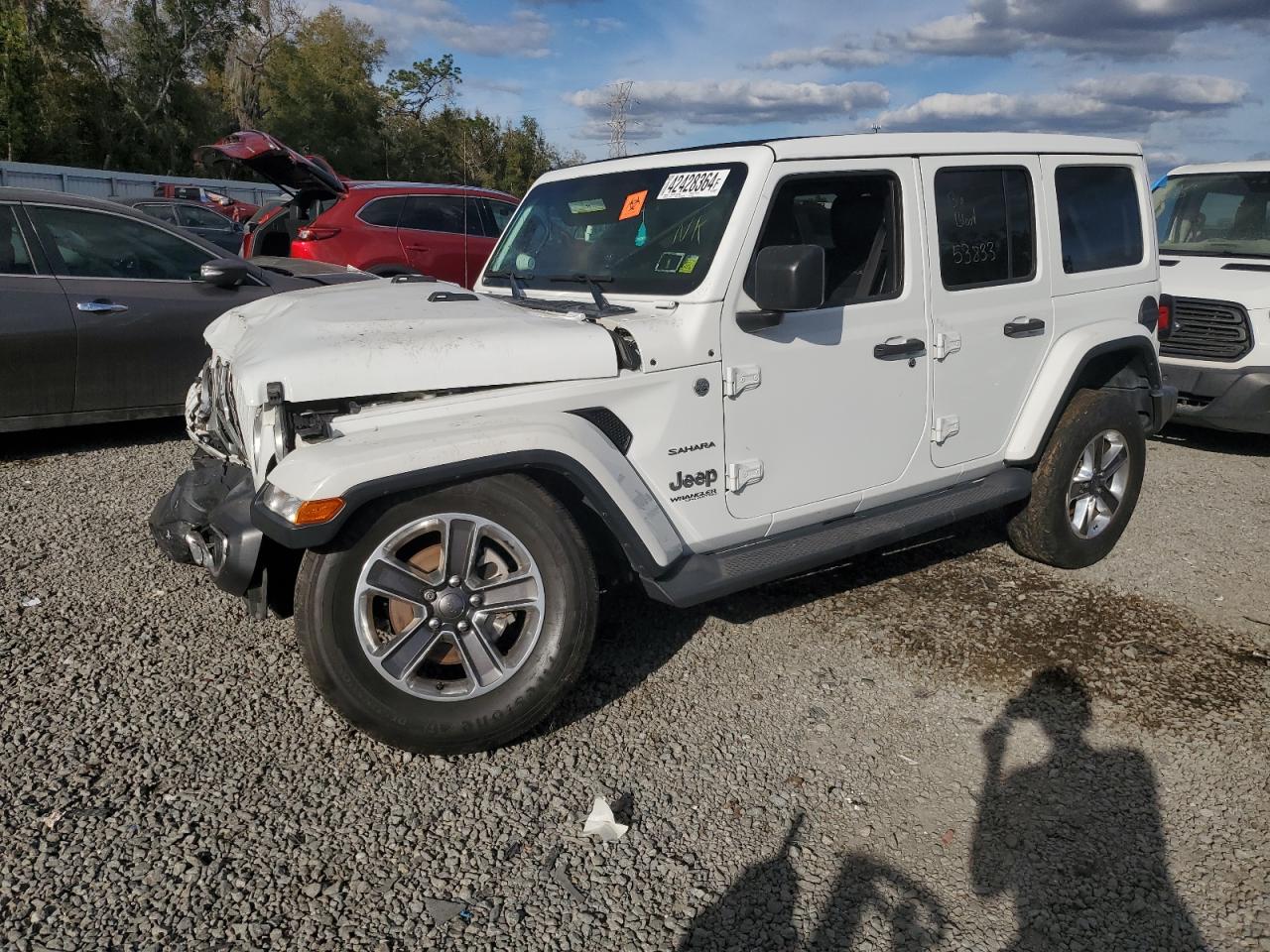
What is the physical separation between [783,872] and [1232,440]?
23.2ft

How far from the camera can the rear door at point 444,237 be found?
33.0ft

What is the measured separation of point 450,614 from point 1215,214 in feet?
26.0

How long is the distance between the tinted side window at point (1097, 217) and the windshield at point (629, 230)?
6.35 ft

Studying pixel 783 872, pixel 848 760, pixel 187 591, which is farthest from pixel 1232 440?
pixel 187 591

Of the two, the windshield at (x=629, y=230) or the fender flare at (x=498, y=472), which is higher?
the windshield at (x=629, y=230)

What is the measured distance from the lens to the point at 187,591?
4.35m

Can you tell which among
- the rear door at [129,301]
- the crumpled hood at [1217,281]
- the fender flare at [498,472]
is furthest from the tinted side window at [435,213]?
the fender flare at [498,472]

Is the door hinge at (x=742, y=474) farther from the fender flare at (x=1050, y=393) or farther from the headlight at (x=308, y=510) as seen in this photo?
the fender flare at (x=1050, y=393)

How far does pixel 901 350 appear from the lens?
3.94 meters

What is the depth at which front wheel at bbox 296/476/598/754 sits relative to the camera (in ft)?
9.57

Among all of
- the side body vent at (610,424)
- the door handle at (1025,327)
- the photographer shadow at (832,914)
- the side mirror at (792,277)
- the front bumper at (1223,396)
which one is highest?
the side mirror at (792,277)

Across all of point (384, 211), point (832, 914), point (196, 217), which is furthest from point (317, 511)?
point (196, 217)

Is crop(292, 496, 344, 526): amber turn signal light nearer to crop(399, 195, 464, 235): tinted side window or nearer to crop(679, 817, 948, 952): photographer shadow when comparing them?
crop(679, 817, 948, 952): photographer shadow

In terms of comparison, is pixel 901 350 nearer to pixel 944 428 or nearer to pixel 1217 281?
pixel 944 428
